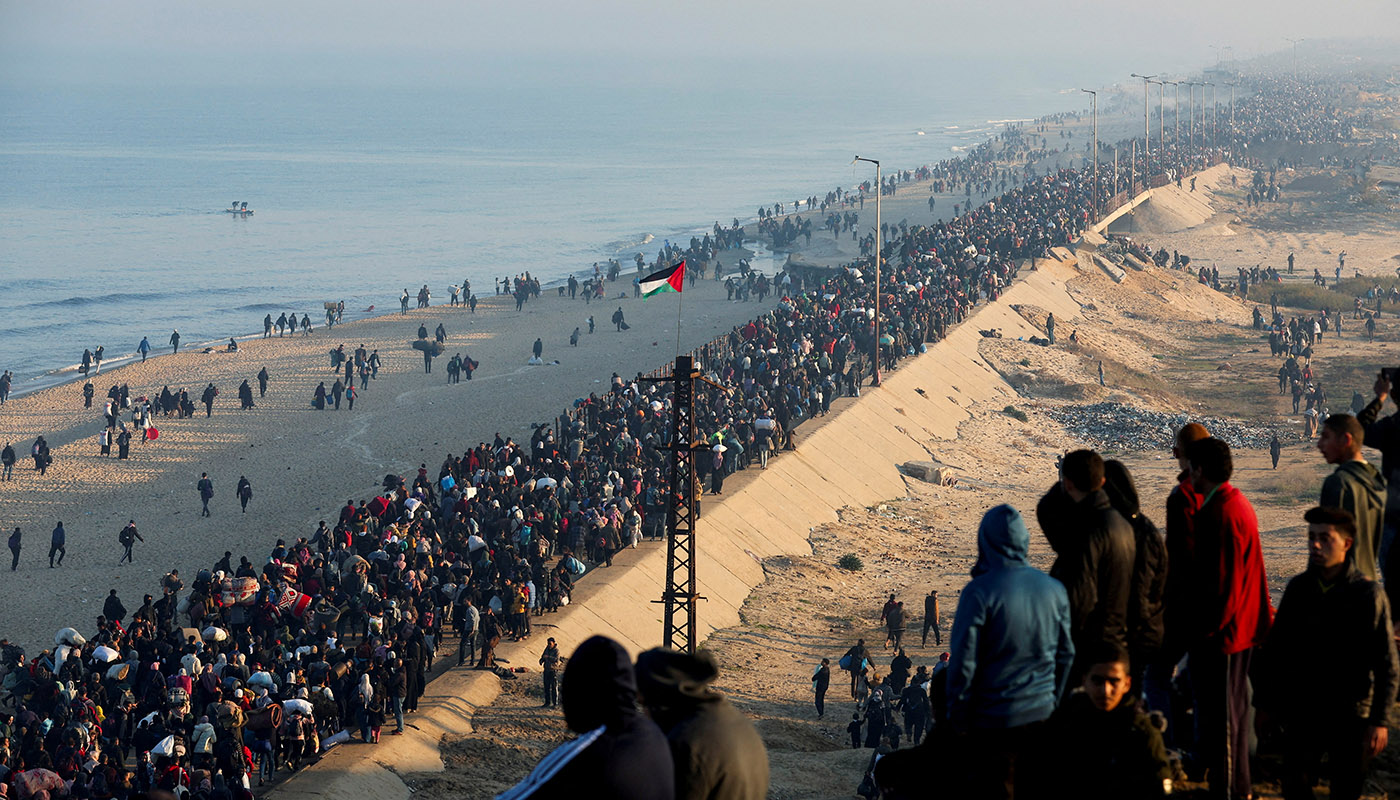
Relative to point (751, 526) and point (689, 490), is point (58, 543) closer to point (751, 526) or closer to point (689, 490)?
point (751, 526)

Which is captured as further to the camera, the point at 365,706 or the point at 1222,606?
the point at 365,706

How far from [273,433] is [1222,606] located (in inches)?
→ 1646

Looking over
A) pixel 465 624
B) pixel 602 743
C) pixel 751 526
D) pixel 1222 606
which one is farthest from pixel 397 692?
pixel 602 743

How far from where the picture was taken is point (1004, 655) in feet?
22.1

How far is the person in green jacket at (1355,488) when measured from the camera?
28.1 feet

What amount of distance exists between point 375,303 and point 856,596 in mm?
63137

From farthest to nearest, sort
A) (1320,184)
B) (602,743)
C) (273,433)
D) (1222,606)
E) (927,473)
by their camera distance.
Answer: (1320,184), (273,433), (927,473), (1222,606), (602,743)

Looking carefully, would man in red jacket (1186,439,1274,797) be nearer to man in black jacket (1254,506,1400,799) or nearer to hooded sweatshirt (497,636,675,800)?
man in black jacket (1254,506,1400,799)

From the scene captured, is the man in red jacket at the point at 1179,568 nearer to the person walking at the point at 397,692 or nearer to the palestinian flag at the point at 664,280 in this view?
the person walking at the point at 397,692

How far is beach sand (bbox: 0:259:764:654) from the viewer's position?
112ft

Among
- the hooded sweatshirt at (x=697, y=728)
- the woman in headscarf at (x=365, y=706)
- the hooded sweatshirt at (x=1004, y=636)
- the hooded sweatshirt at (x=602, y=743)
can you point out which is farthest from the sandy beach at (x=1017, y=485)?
the hooded sweatshirt at (x=602, y=743)

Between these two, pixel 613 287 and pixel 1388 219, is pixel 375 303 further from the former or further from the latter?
pixel 1388 219

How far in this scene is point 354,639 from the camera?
2511cm

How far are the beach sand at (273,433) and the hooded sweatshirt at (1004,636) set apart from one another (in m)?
26.1
